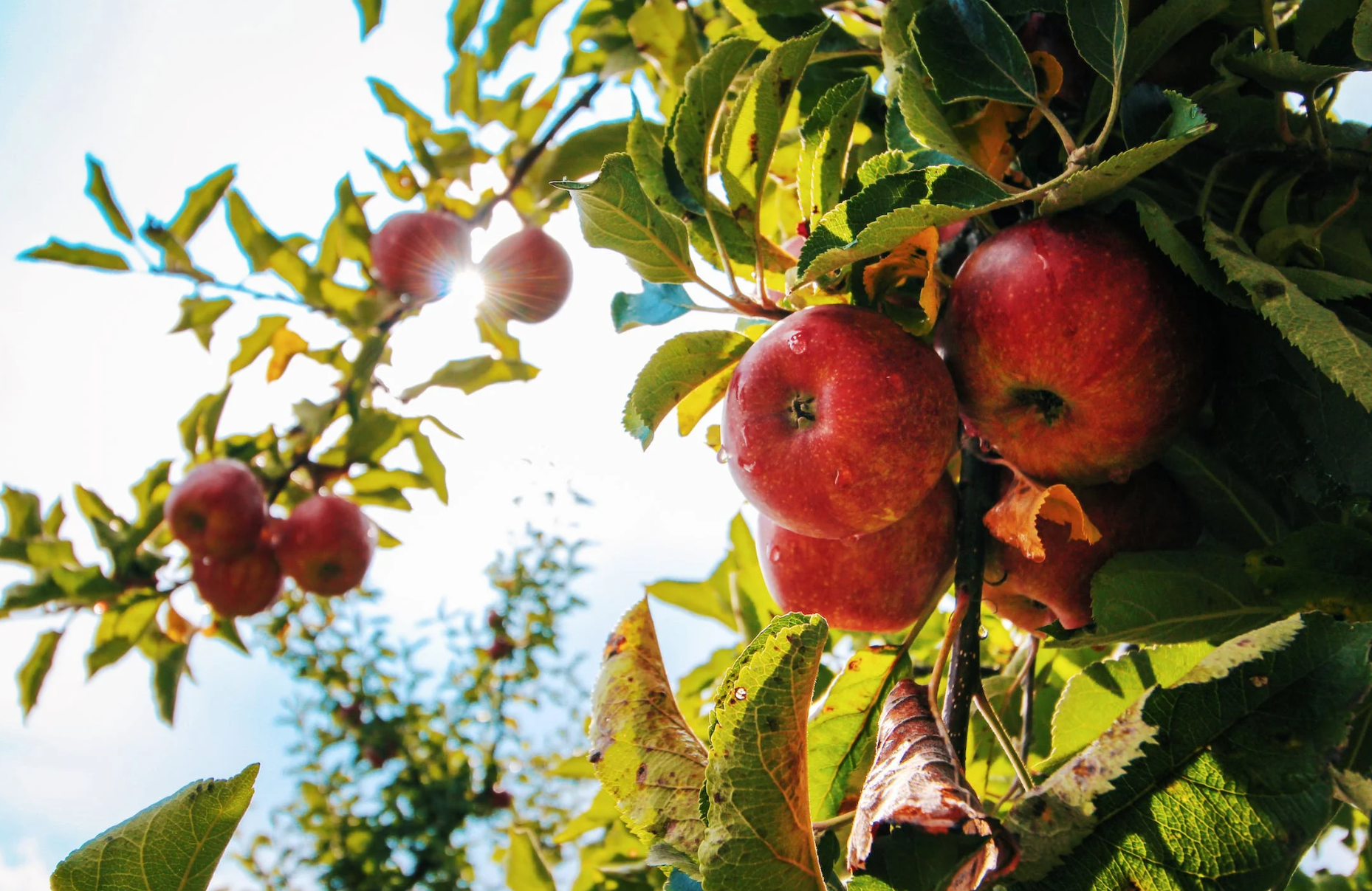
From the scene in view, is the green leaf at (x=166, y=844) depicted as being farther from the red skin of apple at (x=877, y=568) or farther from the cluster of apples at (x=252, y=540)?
the cluster of apples at (x=252, y=540)

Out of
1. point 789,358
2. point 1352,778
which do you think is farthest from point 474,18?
point 1352,778

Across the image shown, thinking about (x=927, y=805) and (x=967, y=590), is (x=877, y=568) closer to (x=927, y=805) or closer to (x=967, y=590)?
(x=967, y=590)

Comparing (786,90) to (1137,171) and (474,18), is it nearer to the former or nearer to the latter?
(1137,171)

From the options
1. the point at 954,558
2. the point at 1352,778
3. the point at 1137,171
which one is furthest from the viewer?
the point at 954,558

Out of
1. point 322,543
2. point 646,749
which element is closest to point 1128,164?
point 646,749

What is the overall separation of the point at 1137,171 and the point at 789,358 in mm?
254

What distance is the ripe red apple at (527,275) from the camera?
200cm

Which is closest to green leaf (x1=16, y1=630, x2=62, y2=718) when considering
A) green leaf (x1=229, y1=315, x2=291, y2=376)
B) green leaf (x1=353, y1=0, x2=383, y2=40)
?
green leaf (x1=229, y1=315, x2=291, y2=376)

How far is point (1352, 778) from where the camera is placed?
0.41 metres

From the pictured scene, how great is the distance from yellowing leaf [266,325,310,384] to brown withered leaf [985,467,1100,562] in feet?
5.38

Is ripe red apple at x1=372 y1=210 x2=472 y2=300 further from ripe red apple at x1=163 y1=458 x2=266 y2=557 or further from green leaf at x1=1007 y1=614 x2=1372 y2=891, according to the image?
green leaf at x1=1007 y1=614 x2=1372 y2=891

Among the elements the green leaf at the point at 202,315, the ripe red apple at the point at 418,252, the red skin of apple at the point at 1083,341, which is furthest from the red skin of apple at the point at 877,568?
the green leaf at the point at 202,315

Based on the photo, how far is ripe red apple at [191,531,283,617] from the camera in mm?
1874

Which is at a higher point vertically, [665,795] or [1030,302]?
[1030,302]
